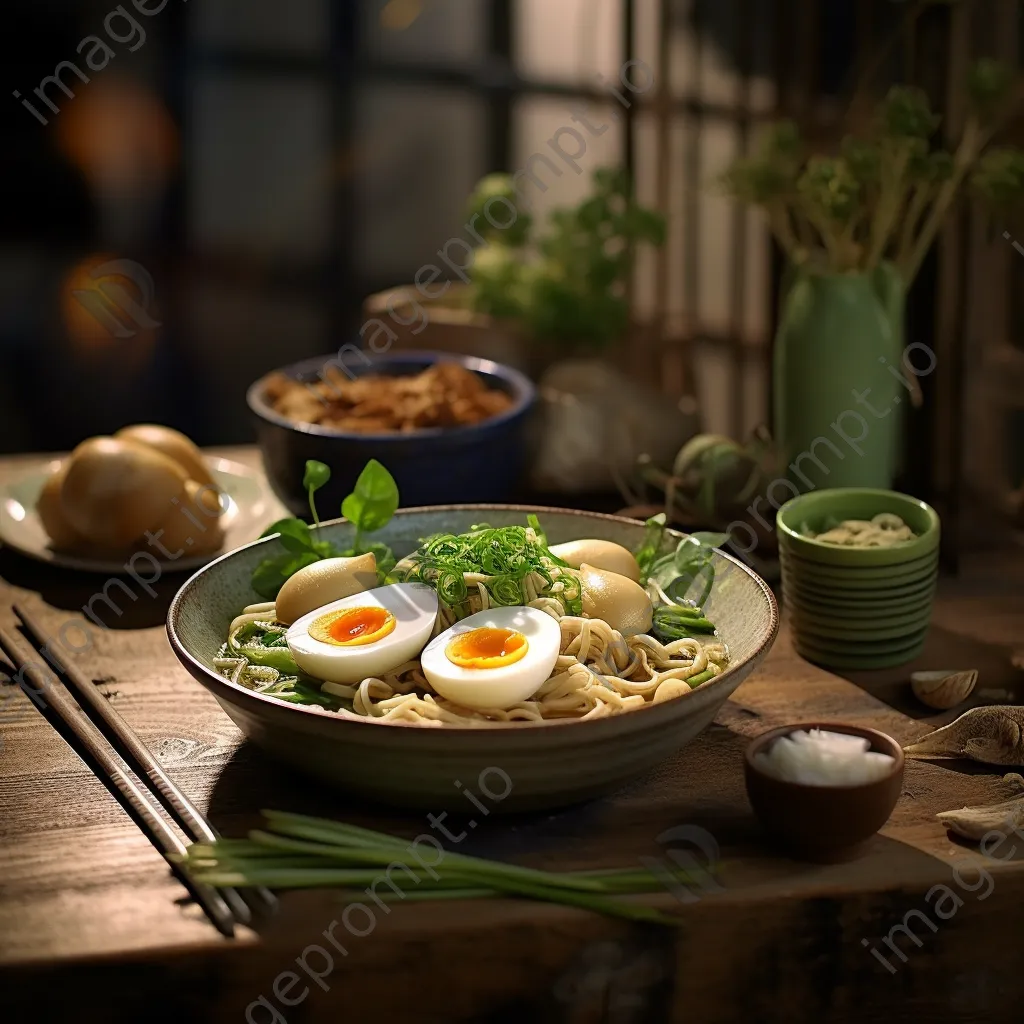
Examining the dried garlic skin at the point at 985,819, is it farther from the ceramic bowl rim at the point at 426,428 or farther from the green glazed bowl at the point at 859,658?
the ceramic bowl rim at the point at 426,428

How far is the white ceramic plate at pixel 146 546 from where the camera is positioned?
192cm

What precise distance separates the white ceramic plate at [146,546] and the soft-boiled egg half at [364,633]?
1.78ft

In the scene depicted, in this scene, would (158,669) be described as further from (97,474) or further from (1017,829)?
(1017,829)

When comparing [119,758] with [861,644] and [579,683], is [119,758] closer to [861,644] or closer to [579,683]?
[579,683]

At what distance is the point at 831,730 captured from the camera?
1275mm

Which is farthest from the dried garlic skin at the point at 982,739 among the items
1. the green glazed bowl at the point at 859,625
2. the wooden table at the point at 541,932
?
the green glazed bowl at the point at 859,625

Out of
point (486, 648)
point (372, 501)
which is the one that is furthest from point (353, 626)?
point (372, 501)

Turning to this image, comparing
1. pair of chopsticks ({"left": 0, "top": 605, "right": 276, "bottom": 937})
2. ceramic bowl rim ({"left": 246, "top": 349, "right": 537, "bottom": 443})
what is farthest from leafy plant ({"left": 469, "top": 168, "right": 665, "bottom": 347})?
pair of chopsticks ({"left": 0, "top": 605, "right": 276, "bottom": 937})

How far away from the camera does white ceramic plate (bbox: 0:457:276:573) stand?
1.92 meters

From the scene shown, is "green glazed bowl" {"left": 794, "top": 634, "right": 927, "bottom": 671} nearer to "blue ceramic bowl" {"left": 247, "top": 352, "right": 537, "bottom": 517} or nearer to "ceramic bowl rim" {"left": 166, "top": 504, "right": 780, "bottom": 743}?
"ceramic bowl rim" {"left": 166, "top": 504, "right": 780, "bottom": 743}

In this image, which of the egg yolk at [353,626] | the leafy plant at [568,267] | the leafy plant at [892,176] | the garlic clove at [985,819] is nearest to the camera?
the garlic clove at [985,819]

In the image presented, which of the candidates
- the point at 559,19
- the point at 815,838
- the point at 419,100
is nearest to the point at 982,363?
the point at 815,838

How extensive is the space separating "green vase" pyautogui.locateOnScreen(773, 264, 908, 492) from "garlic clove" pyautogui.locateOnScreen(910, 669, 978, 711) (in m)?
0.42

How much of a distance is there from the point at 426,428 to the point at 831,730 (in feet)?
2.96
